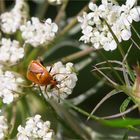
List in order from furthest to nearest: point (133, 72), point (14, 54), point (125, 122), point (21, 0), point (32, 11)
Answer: point (32, 11) < point (21, 0) < point (14, 54) < point (133, 72) < point (125, 122)

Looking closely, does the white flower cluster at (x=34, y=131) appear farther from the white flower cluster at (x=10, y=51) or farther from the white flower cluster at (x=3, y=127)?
the white flower cluster at (x=10, y=51)

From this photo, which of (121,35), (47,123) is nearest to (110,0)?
(121,35)

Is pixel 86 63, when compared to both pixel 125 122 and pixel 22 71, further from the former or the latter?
pixel 125 122

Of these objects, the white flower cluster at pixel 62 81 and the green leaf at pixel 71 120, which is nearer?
the white flower cluster at pixel 62 81

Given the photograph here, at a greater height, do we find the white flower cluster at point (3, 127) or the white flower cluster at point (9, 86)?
the white flower cluster at point (9, 86)

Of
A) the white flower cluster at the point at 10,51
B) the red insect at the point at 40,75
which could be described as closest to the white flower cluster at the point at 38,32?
the white flower cluster at the point at 10,51

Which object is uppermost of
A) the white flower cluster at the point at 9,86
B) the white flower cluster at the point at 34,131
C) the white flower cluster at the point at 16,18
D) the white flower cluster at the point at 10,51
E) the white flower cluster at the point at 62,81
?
the white flower cluster at the point at 16,18
